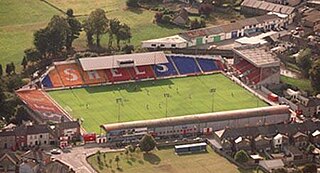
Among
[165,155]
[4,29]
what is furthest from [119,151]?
[4,29]

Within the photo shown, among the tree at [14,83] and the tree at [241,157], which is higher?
the tree at [14,83]

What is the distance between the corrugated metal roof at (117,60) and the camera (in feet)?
206

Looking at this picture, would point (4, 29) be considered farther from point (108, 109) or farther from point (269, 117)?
point (269, 117)

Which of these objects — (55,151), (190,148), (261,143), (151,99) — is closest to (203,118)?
(190,148)

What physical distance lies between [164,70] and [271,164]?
59.7ft

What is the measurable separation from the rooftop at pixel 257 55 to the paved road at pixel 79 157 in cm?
1763

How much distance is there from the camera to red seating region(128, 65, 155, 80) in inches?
2497

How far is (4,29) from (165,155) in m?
28.8

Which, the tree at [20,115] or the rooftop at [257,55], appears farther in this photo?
the rooftop at [257,55]

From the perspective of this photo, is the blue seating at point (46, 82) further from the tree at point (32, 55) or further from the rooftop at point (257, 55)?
the rooftop at point (257, 55)

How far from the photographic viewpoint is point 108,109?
57.2 m

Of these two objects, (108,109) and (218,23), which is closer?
(108,109)

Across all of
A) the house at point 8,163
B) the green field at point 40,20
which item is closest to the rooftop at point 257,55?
the green field at point 40,20

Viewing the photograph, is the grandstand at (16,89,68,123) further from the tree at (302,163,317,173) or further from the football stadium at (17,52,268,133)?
the tree at (302,163,317,173)
